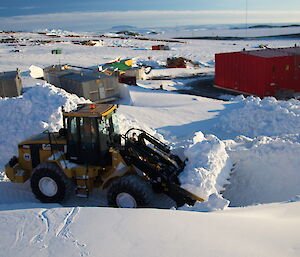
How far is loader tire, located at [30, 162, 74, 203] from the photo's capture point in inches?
311

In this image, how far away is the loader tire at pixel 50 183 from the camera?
789cm

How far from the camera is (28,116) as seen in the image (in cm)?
1227

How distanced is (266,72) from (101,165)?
18.1 m

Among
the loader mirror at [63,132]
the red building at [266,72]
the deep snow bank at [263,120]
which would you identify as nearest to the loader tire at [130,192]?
the loader mirror at [63,132]

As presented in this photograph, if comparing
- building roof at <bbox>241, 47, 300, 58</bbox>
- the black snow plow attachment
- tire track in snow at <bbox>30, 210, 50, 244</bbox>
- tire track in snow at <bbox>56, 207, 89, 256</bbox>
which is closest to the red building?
building roof at <bbox>241, 47, 300, 58</bbox>

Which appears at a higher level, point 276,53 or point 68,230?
point 276,53

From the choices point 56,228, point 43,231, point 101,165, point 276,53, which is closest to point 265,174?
point 101,165

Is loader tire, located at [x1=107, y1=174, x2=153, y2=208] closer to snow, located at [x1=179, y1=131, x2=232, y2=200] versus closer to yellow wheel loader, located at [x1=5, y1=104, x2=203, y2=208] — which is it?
yellow wheel loader, located at [x1=5, y1=104, x2=203, y2=208]

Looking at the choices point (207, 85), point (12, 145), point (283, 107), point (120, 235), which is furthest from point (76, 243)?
point (207, 85)

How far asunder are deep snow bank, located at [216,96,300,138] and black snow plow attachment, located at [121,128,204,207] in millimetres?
6048

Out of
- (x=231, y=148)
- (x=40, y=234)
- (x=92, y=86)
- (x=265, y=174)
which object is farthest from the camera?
(x=92, y=86)

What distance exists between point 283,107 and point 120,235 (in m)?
11.2

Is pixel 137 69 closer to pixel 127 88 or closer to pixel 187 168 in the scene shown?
pixel 127 88

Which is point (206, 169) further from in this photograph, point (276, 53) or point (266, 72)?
point (276, 53)
